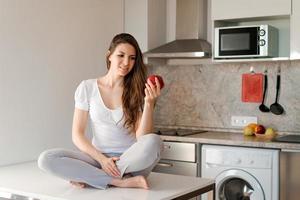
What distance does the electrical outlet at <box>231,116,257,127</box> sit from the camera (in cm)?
398

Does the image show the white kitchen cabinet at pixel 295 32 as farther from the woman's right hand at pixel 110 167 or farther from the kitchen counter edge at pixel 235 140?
the woman's right hand at pixel 110 167

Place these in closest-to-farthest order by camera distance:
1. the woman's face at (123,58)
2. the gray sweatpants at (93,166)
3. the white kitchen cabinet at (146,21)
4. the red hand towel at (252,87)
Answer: the gray sweatpants at (93,166), the woman's face at (123,58), the red hand towel at (252,87), the white kitchen cabinet at (146,21)

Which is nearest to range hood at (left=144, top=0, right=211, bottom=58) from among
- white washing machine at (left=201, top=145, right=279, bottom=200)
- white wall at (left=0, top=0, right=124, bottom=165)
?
white wall at (left=0, top=0, right=124, bottom=165)

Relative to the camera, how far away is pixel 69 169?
236 centimetres

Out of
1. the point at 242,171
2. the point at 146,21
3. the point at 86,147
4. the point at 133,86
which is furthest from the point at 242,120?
the point at 86,147

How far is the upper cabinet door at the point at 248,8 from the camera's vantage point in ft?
11.5

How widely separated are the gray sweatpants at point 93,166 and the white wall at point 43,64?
990 mm

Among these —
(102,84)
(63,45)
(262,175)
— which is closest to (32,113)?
(63,45)

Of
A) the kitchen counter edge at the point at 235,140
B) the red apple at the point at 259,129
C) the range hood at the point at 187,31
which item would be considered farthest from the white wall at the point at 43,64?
the red apple at the point at 259,129

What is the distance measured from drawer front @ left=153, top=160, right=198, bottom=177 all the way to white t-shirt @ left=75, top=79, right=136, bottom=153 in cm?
109

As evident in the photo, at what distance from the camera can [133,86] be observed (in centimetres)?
270

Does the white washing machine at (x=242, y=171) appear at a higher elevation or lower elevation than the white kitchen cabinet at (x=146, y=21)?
lower

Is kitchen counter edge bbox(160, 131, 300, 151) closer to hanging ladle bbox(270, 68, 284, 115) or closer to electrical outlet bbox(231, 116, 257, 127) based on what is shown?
electrical outlet bbox(231, 116, 257, 127)

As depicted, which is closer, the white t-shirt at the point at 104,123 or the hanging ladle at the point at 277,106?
the white t-shirt at the point at 104,123
